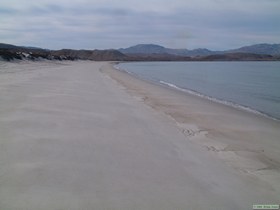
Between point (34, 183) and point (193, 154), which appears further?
point (193, 154)

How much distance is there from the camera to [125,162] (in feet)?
19.4

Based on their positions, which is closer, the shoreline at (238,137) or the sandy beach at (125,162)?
the sandy beach at (125,162)

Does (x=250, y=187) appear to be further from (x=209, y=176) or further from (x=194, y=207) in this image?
(x=194, y=207)

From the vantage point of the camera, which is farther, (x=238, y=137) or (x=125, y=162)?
(x=238, y=137)

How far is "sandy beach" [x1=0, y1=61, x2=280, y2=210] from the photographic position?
4438 mm

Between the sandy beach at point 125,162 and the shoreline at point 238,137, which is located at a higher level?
the sandy beach at point 125,162

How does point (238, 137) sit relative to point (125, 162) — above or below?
below

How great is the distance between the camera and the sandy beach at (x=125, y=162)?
14.6 feet

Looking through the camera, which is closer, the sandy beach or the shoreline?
the sandy beach

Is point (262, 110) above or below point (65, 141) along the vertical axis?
below

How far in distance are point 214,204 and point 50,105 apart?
7.19 metres

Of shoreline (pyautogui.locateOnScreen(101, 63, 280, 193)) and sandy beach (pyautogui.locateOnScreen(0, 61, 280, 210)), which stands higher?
sandy beach (pyautogui.locateOnScreen(0, 61, 280, 210))

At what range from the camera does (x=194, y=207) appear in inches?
173

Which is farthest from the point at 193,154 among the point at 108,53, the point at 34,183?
the point at 108,53
